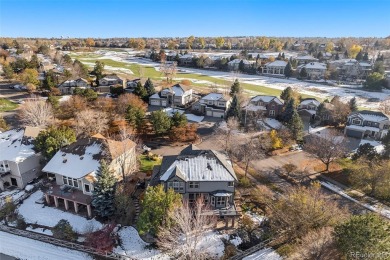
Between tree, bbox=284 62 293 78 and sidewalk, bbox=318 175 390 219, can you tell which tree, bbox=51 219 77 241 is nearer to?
sidewalk, bbox=318 175 390 219

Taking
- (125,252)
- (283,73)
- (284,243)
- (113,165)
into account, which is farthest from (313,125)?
(283,73)

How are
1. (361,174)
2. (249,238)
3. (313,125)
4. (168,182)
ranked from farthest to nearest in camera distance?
1. (313,125)
2. (361,174)
3. (168,182)
4. (249,238)

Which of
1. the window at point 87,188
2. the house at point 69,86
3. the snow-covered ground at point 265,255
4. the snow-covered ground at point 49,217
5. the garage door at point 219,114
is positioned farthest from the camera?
the house at point 69,86

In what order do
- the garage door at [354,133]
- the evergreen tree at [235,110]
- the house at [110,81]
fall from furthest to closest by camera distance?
the house at [110,81] < the evergreen tree at [235,110] < the garage door at [354,133]

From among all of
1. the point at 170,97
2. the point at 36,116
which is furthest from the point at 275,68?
the point at 36,116

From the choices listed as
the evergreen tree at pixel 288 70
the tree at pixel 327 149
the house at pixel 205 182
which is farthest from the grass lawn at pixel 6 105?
the evergreen tree at pixel 288 70

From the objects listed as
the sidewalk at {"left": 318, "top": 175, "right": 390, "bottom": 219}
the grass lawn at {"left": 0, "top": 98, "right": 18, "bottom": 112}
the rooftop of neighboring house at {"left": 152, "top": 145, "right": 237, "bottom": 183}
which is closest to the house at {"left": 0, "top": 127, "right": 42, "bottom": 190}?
the rooftop of neighboring house at {"left": 152, "top": 145, "right": 237, "bottom": 183}

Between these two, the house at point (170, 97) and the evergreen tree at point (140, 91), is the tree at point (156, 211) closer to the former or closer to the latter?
the house at point (170, 97)

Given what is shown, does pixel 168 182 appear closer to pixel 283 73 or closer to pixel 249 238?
pixel 249 238
